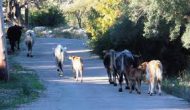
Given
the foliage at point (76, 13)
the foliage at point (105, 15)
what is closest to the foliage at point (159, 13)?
the foliage at point (105, 15)

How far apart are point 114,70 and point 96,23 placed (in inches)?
574

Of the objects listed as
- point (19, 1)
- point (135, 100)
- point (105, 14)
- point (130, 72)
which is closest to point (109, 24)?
point (105, 14)

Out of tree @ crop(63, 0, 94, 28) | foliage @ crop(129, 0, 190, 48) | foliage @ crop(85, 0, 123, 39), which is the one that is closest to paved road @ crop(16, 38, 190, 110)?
foliage @ crop(129, 0, 190, 48)

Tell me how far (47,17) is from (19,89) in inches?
1960

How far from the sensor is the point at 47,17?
229 feet

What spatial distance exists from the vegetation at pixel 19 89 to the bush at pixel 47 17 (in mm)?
42081

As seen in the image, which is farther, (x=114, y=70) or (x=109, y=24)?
(x=109, y=24)

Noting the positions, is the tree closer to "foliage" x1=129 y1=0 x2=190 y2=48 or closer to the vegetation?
"foliage" x1=129 y1=0 x2=190 y2=48

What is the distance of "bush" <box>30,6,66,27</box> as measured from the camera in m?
68.9

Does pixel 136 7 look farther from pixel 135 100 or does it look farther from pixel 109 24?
pixel 135 100

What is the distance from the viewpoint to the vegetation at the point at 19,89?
1697 cm

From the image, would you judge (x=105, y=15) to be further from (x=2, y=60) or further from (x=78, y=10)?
(x=78, y=10)

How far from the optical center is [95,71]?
29.0m

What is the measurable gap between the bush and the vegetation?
42.1 metres
